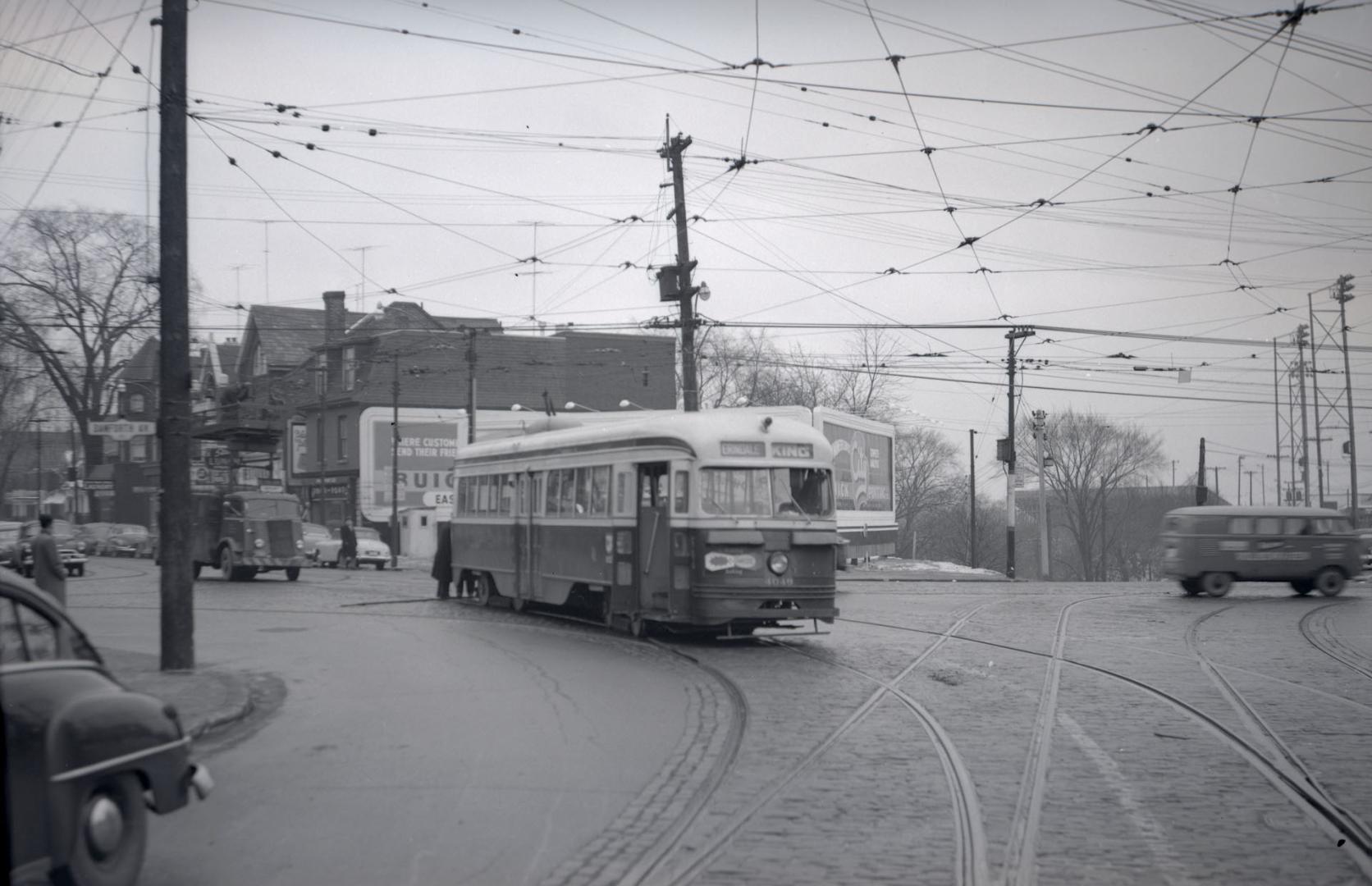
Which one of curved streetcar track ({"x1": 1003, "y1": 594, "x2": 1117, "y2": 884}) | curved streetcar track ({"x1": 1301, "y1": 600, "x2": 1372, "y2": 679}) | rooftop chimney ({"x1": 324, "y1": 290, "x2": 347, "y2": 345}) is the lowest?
curved streetcar track ({"x1": 1301, "y1": 600, "x2": 1372, "y2": 679})

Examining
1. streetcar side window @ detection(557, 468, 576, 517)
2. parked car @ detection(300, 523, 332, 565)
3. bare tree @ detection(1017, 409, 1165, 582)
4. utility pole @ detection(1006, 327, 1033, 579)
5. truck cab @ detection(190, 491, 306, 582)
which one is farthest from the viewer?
bare tree @ detection(1017, 409, 1165, 582)

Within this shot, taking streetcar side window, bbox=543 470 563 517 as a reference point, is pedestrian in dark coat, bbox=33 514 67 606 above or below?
below

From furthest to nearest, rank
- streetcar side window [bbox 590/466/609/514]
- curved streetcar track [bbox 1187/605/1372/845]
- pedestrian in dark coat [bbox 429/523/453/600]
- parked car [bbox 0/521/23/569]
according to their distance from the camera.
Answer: parked car [bbox 0/521/23/569]
pedestrian in dark coat [bbox 429/523/453/600]
streetcar side window [bbox 590/466/609/514]
curved streetcar track [bbox 1187/605/1372/845]

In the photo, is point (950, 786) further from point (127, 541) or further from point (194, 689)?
point (127, 541)

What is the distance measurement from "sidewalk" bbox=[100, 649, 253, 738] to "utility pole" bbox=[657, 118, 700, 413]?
47.1 feet

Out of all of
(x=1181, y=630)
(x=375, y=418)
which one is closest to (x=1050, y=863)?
(x=1181, y=630)

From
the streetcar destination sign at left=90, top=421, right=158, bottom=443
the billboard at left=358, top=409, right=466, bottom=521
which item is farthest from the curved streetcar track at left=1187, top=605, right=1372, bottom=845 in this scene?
the billboard at left=358, top=409, right=466, bottom=521

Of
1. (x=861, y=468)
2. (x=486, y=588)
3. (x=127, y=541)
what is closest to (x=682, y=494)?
(x=486, y=588)

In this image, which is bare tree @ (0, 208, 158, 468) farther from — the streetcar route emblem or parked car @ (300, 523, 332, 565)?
the streetcar route emblem

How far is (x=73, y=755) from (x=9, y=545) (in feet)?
141

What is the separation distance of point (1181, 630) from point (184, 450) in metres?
14.5

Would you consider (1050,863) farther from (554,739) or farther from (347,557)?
(347,557)

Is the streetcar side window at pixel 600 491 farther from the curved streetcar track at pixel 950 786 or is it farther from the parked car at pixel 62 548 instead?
the parked car at pixel 62 548

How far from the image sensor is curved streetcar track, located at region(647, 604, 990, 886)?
6.62 meters
